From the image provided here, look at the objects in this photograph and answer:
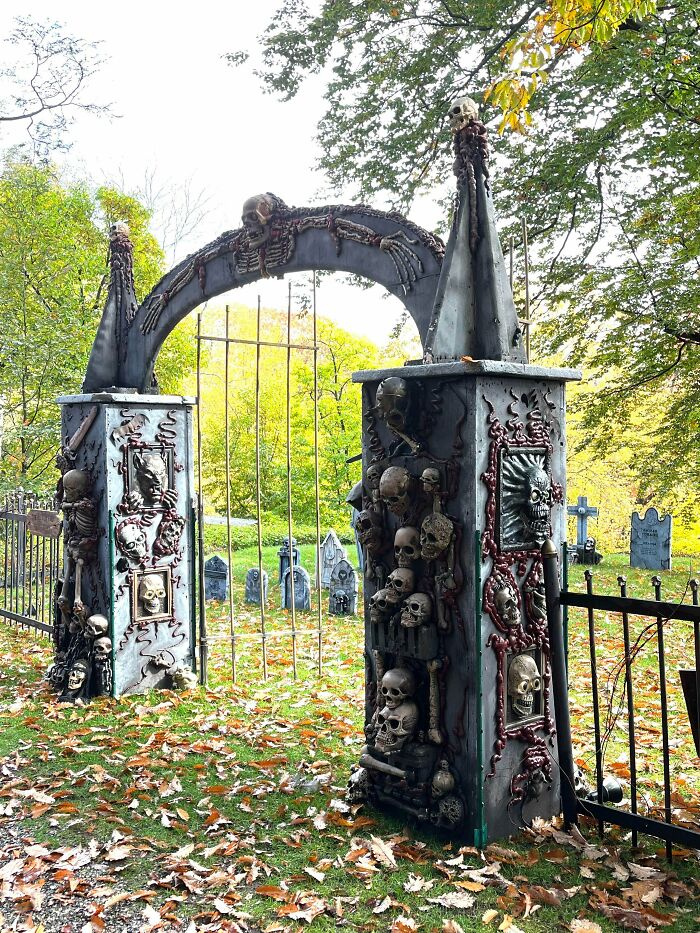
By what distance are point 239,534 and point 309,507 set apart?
3870 millimetres

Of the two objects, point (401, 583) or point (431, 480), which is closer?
point (431, 480)

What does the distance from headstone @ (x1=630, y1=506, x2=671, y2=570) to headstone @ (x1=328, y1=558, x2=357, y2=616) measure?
6059 millimetres

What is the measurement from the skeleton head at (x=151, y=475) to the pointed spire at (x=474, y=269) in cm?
389

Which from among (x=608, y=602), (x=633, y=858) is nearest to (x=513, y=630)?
(x=608, y=602)

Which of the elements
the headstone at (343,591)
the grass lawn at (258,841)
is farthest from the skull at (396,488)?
the headstone at (343,591)

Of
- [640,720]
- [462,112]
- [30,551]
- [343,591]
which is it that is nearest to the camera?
[462,112]

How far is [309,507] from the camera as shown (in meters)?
19.2

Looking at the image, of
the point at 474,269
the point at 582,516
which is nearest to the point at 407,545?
the point at 474,269

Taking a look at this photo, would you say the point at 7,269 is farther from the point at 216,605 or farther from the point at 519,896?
the point at 519,896

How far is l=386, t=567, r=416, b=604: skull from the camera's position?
4.38 meters

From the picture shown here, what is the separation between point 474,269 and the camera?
446 centimetres

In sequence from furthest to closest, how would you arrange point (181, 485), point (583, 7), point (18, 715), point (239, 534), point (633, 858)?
point (239, 534), point (181, 485), point (18, 715), point (583, 7), point (633, 858)

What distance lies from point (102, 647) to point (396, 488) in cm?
407

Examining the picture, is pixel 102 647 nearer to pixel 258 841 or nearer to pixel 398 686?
pixel 258 841
